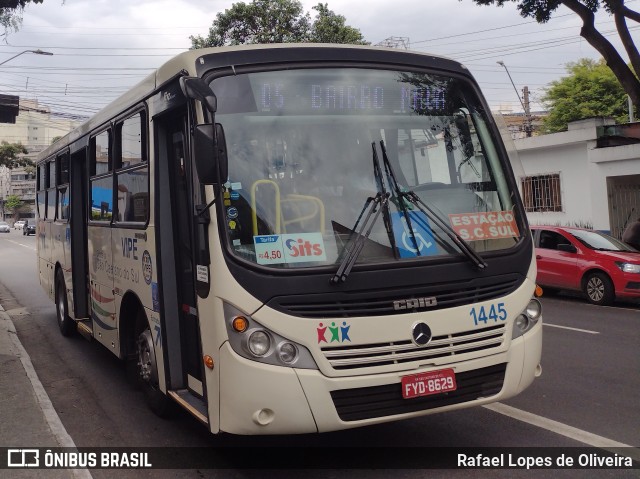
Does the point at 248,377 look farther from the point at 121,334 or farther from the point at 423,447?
the point at 121,334

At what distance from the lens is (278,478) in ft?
14.0

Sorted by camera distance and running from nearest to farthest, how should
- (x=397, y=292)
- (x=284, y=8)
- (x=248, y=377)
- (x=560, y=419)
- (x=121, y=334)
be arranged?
(x=248, y=377) < (x=397, y=292) < (x=560, y=419) < (x=121, y=334) < (x=284, y=8)

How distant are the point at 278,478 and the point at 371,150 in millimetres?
2320

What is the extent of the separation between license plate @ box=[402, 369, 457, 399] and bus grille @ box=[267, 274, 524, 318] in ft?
1.36

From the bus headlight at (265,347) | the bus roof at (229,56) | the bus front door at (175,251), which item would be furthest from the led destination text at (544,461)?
the bus roof at (229,56)

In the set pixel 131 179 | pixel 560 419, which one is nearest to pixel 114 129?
pixel 131 179

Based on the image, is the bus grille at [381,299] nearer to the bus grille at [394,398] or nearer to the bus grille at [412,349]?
the bus grille at [412,349]

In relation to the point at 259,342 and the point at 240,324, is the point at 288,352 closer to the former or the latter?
the point at 259,342

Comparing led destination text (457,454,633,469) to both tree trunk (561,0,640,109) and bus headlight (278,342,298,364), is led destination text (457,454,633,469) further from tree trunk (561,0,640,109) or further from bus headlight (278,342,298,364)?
tree trunk (561,0,640,109)

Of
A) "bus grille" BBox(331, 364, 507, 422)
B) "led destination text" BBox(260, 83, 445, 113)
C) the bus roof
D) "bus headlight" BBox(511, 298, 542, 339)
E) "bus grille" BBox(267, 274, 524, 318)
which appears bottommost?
"bus grille" BBox(331, 364, 507, 422)

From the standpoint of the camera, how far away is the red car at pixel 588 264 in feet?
39.0

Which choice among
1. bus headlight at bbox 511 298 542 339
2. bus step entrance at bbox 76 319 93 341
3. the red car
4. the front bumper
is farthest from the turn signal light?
the red car

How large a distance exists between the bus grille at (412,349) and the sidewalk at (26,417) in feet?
6.51

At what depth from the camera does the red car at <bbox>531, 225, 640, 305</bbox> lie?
11.9 metres
